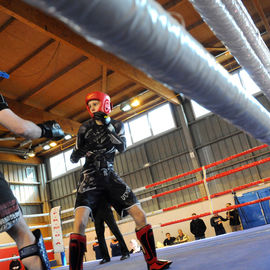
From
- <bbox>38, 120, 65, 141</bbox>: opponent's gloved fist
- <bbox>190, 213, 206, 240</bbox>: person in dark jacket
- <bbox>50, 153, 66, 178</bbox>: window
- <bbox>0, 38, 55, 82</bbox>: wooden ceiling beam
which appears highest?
<bbox>0, 38, 55, 82</bbox>: wooden ceiling beam

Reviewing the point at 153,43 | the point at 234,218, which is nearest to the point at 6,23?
the point at 153,43

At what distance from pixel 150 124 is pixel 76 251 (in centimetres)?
1041

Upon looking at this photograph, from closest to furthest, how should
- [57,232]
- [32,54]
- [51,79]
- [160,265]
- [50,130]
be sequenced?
[50,130], [160,265], [57,232], [32,54], [51,79]

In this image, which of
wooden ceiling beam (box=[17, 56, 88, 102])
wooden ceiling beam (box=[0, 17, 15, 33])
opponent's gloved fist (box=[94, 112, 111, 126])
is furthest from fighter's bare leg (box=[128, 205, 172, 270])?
wooden ceiling beam (box=[17, 56, 88, 102])

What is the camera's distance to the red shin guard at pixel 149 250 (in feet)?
5.89

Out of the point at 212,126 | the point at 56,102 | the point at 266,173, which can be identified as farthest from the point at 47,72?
the point at 266,173

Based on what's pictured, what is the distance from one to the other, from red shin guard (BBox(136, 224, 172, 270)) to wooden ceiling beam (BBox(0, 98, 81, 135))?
28.3 feet

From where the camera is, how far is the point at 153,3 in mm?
721

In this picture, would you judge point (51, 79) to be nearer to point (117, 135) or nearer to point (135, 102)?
point (135, 102)

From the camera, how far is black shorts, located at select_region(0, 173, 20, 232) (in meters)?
1.29

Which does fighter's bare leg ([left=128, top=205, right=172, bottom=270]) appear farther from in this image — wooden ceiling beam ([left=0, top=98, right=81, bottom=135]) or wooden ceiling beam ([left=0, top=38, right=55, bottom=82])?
wooden ceiling beam ([left=0, top=98, right=81, bottom=135])

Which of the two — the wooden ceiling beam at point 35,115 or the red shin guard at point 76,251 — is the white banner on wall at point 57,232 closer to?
the red shin guard at point 76,251

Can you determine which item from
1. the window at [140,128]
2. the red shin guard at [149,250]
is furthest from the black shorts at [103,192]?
the window at [140,128]

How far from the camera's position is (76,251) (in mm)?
1900
